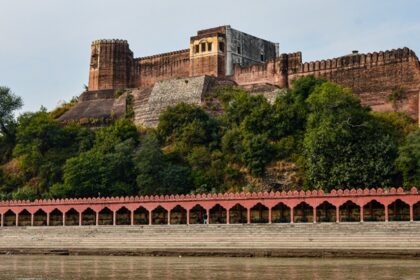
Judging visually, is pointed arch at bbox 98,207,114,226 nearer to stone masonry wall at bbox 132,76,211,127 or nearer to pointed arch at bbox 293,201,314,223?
pointed arch at bbox 293,201,314,223

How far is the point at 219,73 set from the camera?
212 ft

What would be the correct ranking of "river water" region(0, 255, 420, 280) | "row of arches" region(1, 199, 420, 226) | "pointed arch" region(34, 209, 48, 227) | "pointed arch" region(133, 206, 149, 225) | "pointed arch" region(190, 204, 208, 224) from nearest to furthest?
"river water" region(0, 255, 420, 280), "row of arches" region(1, 199, 420, 226), "pointed arch" region(190, 204, 208, 224), "pointed arch" region(133, 206, 149, 225), "pointed arch" region(34, 209, 48, 227)

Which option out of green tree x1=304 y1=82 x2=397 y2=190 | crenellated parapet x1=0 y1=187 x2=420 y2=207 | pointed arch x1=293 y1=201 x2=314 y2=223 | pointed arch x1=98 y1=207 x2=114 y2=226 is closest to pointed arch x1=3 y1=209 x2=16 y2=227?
crenellated parapet x1=0 y1=187 x2=420 y2=207

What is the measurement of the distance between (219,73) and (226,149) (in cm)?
1202

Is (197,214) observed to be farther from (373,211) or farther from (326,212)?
(373,211)

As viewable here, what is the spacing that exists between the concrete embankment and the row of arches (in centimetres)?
82

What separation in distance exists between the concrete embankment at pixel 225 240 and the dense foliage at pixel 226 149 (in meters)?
8.46

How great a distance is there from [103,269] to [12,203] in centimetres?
1842

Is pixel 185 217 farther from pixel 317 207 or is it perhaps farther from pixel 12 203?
pixel 12 203

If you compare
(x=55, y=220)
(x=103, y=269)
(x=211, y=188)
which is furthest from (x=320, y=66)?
(x=103, y=269)

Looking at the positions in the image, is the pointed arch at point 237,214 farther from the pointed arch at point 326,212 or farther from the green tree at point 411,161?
the green tree at point 411,161

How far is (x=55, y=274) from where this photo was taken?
27.2 metres

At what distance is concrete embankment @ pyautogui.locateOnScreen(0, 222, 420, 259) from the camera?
34.8 metres

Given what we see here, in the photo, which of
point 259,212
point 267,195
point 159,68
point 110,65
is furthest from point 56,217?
point 110,65
